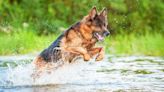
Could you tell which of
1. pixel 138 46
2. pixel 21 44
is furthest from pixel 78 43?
pixel 138 46

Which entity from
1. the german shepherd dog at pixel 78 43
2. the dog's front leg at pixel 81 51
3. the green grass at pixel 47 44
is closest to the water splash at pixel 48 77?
the german shepherd dog at pixel 78 43

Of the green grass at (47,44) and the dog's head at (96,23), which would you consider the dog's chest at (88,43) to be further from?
the green grass at (47,44)

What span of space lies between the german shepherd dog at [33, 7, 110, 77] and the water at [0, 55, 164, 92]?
16cm

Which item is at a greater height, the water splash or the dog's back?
the dog's back

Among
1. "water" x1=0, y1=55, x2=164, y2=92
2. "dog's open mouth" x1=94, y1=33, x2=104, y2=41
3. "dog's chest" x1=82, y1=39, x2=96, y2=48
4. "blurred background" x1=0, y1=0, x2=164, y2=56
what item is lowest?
"water" x1=0, y1=55, x2=164, y2=92

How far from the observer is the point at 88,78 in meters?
11.2

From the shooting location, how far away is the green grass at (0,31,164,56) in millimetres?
15656

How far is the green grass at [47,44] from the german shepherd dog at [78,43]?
15.3ft

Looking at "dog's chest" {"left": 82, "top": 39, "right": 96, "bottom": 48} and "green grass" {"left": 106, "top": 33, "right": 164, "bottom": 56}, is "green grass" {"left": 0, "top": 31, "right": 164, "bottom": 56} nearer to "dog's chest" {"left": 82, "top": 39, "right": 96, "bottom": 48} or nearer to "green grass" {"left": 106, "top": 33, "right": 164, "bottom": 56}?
"green grass" {"left": 106, "top": 33, "right": 164, "bottom": 56}

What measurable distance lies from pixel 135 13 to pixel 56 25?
2.50 m

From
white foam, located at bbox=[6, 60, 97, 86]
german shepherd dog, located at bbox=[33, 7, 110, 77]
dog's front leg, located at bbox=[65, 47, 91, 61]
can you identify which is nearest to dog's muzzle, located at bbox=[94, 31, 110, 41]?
german shepherd dog, located at bbox=[33, 7, 110, 77]

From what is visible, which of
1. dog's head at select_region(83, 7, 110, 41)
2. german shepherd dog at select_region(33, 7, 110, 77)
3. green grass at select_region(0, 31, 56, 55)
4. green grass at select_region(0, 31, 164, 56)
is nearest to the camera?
german shepherd dog at select_region(33, 7, 110, 77)

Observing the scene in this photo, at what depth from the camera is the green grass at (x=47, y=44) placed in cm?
1566

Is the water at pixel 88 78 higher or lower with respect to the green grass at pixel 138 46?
lower
